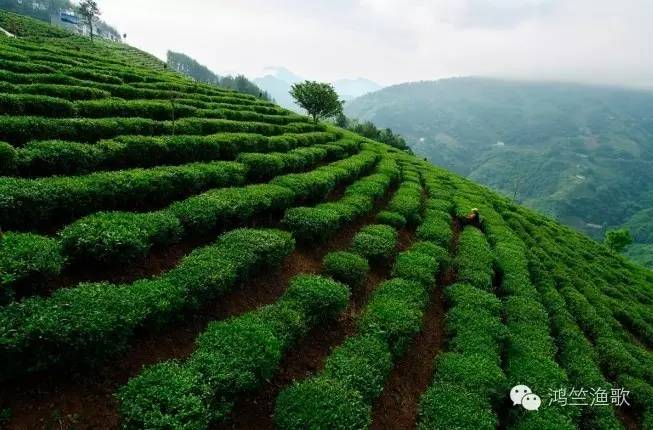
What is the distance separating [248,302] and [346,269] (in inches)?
152

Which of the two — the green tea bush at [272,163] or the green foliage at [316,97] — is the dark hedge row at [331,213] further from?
the green foliage at [316,97]

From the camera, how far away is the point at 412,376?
1181 centimetres

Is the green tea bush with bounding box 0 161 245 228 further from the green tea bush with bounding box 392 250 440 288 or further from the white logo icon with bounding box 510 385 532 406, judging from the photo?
the white logo icon with bounding box 510 385 532 406

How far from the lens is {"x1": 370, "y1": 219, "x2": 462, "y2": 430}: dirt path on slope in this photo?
1005 centimetres

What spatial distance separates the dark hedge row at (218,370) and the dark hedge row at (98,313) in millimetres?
969

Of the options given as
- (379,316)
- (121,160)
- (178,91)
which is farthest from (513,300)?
(178,91)

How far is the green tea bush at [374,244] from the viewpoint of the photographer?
16062 mm

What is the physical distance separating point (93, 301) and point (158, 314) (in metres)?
1.37

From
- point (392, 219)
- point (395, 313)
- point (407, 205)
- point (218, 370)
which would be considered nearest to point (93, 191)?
point (218, 370)

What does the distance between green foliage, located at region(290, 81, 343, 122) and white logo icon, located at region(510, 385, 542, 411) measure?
33.8 m

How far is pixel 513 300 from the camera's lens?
16719mm

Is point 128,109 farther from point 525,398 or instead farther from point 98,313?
point 525,398

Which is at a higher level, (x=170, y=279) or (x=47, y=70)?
(x=47, y=70)

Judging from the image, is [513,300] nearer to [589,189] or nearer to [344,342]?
[344,342]
